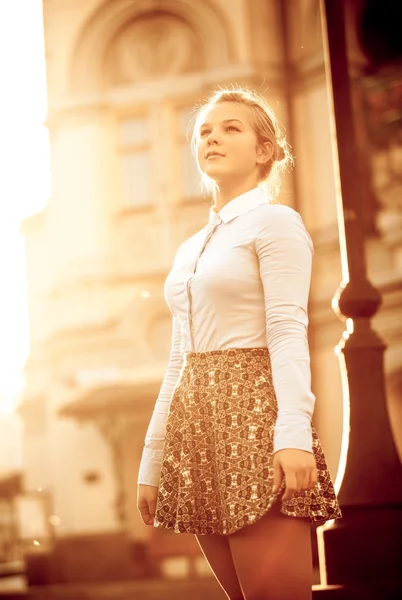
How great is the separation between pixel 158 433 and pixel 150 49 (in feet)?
44.6

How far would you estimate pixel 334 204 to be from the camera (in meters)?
13.1

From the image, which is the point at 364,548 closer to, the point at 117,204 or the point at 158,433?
the point at 158,433

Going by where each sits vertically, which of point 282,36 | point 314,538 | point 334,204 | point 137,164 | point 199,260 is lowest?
point 314,538

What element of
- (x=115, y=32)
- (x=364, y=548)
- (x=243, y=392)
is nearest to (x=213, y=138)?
(x=243, y=392)

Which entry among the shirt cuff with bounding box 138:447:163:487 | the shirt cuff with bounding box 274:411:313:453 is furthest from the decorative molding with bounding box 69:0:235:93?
the shirt cuff with bounding box 274:411:313:453

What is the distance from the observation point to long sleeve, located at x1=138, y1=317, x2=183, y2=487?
2.29 m

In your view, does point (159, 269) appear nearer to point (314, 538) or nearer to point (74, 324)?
point (74, 324)

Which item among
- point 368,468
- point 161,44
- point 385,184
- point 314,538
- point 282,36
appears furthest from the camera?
point 161,44

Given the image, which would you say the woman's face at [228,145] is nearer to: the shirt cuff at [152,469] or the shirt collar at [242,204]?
the shirt collar at [242,204]

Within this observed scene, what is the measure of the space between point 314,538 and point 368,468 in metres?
0.52

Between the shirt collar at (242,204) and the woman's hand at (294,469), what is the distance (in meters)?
0.59

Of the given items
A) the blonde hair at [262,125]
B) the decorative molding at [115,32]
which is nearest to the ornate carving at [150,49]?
the decorative molding at [115,32]

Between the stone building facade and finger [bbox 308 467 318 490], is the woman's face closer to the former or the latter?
finger [bbox 308 467 318 490]

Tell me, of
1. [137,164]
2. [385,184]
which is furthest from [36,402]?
[385,184]
